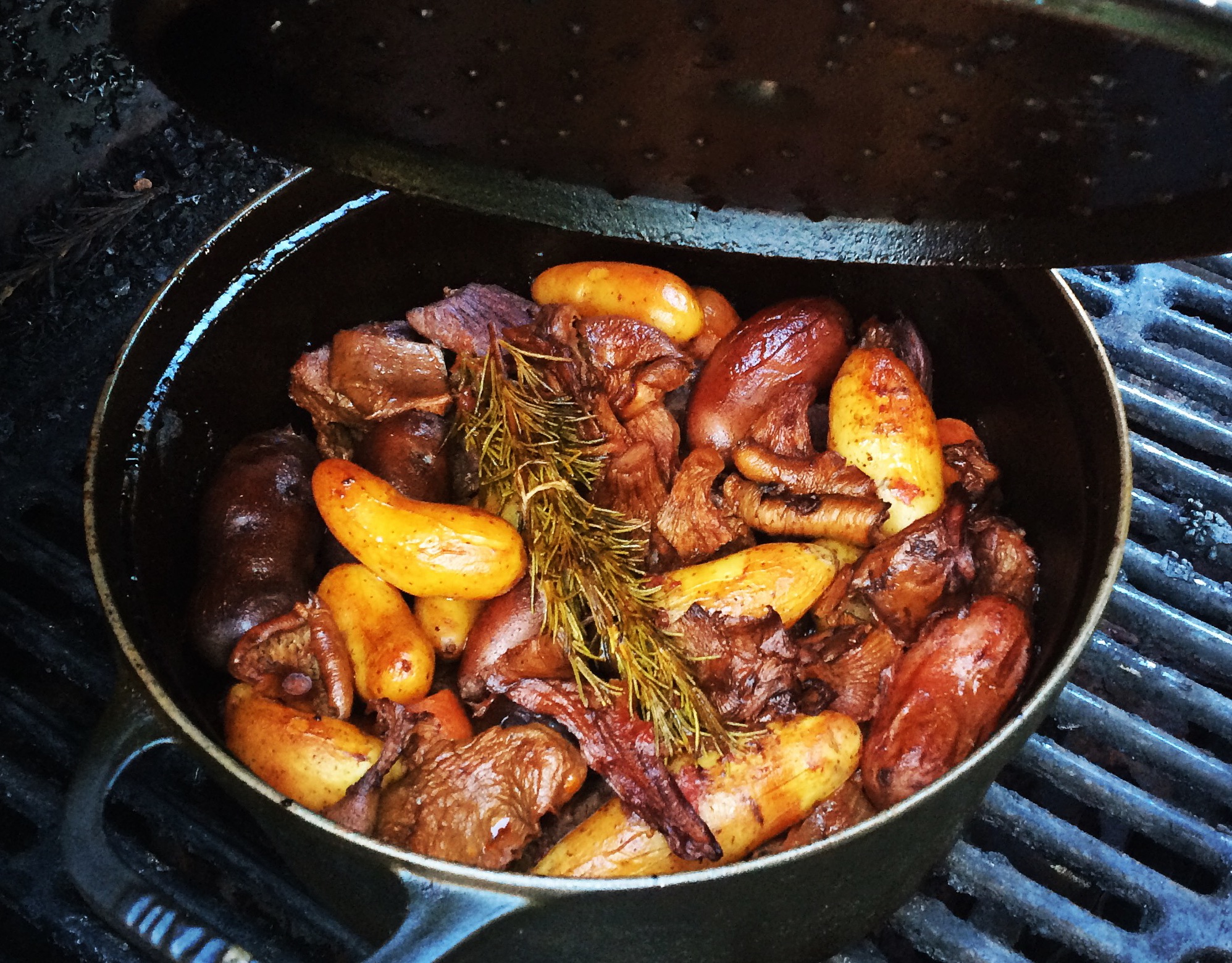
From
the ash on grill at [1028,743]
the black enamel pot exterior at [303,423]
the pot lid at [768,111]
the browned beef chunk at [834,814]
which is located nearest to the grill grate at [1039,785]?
the ash on grill at [1028,743]

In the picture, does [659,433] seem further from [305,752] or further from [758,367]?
[305,752]

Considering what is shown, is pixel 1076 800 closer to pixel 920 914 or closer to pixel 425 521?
pixel 920 914

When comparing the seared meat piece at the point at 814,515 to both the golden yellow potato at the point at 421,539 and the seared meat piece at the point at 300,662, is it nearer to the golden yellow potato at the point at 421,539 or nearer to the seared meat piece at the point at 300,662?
the golden yellow potato at the point at 421,539

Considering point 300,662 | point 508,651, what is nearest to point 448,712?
point 508,651

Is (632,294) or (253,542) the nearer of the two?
(253,542)

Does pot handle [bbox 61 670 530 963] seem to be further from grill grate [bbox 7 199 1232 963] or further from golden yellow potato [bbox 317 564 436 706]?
grill grate [bbox 7 199 1232 963]

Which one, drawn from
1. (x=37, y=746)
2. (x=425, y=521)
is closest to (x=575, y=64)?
(x=425, y=521)

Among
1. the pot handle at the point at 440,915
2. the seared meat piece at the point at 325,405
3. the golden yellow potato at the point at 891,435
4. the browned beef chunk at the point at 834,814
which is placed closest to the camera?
the pot handle at the point at 440,915
